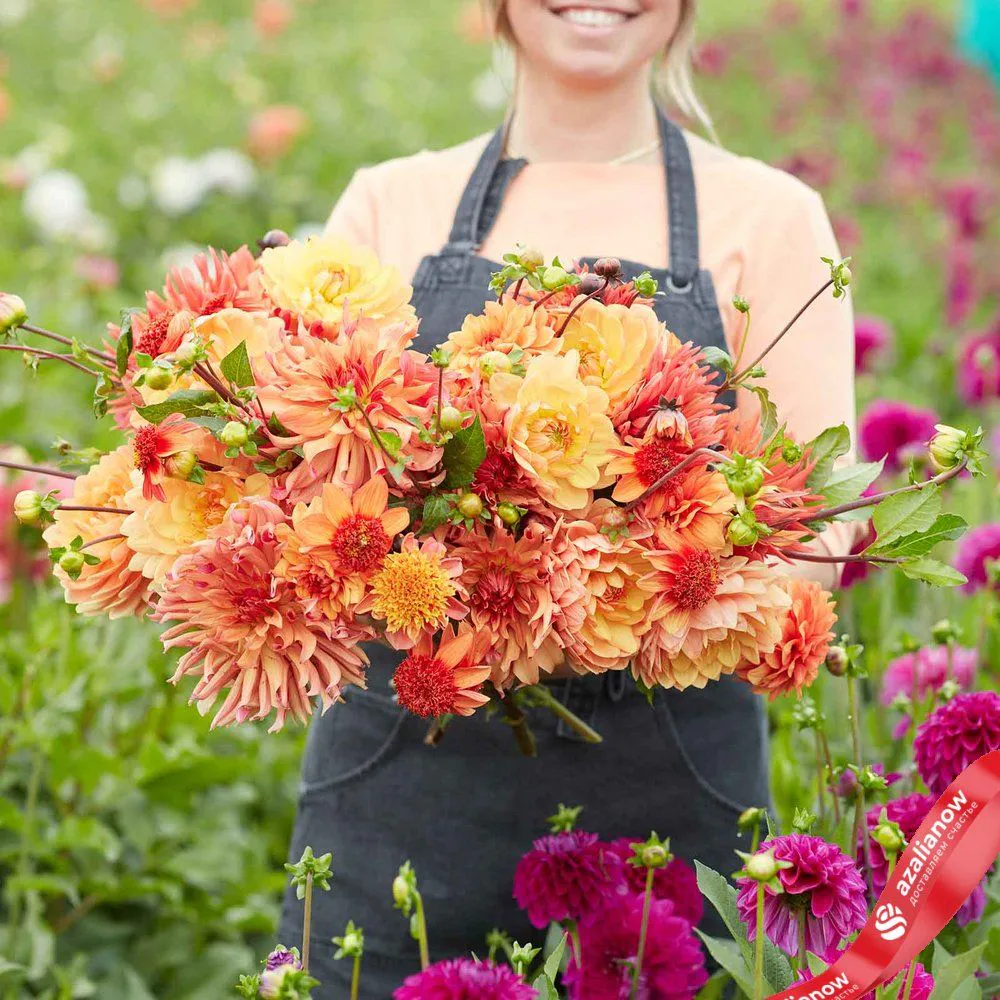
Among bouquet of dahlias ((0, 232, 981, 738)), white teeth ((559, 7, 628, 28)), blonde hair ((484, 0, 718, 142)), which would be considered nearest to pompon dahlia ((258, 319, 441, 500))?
bouquet of dahlias ((0, 232, 981, 738))

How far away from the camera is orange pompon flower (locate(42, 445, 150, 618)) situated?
101 centimetres

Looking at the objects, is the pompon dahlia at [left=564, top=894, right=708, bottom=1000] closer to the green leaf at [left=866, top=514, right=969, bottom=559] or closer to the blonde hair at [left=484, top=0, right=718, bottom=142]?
the green leaf at [left=866, top=514, right=969, bottom=559]

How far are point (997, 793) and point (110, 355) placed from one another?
2.34ft

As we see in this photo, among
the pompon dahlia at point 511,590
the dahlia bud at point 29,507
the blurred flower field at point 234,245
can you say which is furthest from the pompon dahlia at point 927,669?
the dahlia bud at point 29,507

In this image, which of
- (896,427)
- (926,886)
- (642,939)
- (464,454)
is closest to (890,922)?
(926,886)

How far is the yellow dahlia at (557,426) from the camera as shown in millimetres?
916

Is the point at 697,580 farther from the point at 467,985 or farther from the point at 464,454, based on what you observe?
the point at 467,985

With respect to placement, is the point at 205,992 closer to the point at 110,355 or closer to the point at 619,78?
the point at 110,355

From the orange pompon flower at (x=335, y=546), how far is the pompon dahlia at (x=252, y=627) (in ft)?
0.04

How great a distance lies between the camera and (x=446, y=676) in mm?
933

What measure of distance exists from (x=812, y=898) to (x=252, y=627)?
43 cm

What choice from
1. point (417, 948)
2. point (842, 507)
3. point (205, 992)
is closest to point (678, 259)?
point (842, 507)

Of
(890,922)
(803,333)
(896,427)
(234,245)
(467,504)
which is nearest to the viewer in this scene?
(890,922)

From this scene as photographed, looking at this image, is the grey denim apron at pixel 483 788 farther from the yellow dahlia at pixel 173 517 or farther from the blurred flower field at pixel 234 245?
the yellow dahlia at pixel 173 517
